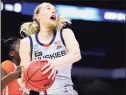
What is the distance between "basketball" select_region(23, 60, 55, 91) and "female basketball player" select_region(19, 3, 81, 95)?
0.06 metres

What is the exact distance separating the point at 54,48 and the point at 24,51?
17 cm

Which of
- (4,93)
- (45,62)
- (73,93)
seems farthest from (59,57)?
(4,93)

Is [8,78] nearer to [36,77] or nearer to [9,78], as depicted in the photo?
[9,78]

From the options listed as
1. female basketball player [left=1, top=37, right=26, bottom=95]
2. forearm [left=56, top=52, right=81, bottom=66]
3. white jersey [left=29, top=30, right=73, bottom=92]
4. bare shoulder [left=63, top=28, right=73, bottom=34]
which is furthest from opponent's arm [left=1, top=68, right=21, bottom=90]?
bare shoulder [left=63, top=28, right=73, bottom=34]

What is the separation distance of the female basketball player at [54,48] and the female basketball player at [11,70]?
0.04m

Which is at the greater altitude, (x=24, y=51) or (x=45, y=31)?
(x=45, y=31)

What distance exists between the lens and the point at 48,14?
6.03 ft

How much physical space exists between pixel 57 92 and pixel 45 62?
191mm

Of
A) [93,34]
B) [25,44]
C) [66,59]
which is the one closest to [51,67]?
[66,59]

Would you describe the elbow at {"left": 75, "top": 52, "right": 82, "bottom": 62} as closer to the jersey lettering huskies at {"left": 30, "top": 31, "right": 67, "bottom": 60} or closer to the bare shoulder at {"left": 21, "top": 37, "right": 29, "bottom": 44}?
the jersey lettering huskies at {"left": 30, "top": 31, "right": 67, "bottom": 60}

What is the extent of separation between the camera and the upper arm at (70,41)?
1.80m

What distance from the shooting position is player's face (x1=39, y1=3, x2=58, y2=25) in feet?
6.02

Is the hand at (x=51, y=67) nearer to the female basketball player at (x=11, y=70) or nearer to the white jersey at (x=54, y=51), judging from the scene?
the white jersey at (x=54, y=51)

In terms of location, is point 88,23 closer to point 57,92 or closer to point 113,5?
point 113,5
